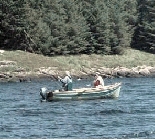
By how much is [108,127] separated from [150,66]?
55.3 meters

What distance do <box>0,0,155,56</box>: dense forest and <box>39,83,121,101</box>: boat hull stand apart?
34018 mm

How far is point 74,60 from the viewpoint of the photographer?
248ft

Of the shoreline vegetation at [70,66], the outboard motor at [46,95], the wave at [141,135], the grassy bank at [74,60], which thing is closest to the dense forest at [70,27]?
the grassy bank at [74,60]

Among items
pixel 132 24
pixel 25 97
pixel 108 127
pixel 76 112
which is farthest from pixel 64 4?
pixel 108 127

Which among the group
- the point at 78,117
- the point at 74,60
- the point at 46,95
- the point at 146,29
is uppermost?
the point at 146,29

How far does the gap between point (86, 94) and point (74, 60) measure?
3470 cm

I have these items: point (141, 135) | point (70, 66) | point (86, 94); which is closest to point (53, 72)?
point (70, 66)

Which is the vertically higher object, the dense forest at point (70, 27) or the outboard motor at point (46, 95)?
the dense forest at point (70, 27)

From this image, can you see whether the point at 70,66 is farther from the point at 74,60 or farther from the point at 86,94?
the point at 86,94

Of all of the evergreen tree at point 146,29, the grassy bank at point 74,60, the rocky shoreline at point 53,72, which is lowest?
the rocky shoreline at point 53,72

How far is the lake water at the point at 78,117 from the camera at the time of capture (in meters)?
25.2

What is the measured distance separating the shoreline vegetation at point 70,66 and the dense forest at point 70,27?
6.78 feet

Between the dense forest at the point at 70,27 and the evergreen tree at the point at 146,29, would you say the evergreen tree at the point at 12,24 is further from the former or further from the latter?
the evergreen tree at the point at 146,29

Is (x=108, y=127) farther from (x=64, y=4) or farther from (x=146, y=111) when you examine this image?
(x=64, y=4)
